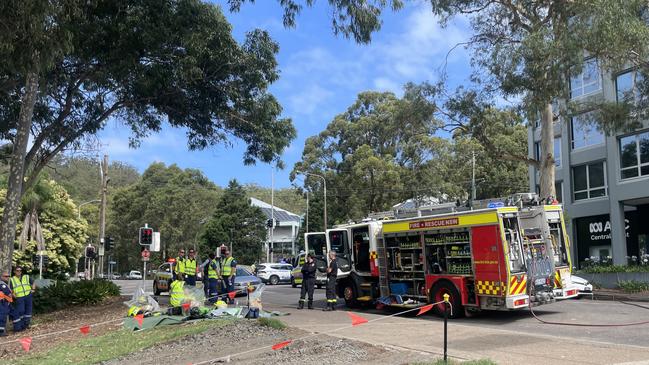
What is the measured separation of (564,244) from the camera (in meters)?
13.9

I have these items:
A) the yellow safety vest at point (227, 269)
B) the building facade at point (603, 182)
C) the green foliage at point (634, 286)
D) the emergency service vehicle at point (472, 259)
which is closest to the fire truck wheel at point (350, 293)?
the emergency service vehicle at point (472, 259)

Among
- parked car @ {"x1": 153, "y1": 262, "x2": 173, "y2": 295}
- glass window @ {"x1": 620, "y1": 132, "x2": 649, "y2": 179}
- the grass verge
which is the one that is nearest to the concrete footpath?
the grass verge

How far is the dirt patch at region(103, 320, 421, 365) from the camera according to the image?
856 centimetres

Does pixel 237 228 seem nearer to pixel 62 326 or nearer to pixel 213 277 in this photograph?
pixel 213 277

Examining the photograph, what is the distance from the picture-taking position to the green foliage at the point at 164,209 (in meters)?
60.2

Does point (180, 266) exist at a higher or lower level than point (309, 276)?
higher

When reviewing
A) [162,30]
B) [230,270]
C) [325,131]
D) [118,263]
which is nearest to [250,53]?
[162,30]

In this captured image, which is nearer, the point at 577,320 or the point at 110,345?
the point at 110,345

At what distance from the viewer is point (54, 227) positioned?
130 feet

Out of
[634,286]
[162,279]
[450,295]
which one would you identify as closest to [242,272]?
[162,279]

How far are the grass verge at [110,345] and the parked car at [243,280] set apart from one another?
869 centimetres

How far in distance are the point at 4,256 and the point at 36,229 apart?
21.3m

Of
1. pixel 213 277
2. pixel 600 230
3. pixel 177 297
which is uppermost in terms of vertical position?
pixel 600 230

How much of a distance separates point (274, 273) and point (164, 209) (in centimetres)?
2672
